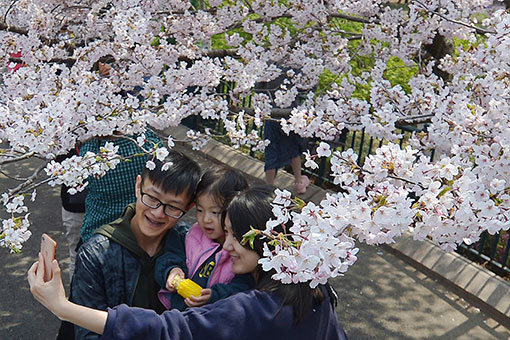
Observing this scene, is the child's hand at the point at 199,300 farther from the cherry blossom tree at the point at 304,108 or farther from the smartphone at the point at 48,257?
the smartphone at the point at 48,257

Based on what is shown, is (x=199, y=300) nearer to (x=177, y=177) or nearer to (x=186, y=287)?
(x=186, y=287)

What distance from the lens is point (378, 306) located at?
4773 millimetres

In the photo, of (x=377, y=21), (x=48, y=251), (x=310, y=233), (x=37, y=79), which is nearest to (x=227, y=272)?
(x=310, y=233)

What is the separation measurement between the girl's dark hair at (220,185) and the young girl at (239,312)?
0.29 metres

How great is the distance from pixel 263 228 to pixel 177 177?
0.57 metres

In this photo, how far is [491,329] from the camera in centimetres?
451

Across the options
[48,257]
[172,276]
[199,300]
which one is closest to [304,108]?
[172,276]

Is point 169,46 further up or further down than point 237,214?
further down

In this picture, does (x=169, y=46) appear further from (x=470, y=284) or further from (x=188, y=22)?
(x=470, y=284)

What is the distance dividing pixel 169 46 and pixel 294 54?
1.28 metres

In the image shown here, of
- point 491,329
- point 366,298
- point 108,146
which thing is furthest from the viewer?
point 366,298

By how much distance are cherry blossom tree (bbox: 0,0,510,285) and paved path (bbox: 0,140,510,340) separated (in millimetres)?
674

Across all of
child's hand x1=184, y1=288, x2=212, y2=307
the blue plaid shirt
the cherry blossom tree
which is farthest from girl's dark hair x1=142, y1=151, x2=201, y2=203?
the blue plaid shirt

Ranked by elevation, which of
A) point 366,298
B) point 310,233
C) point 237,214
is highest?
point 310,233
